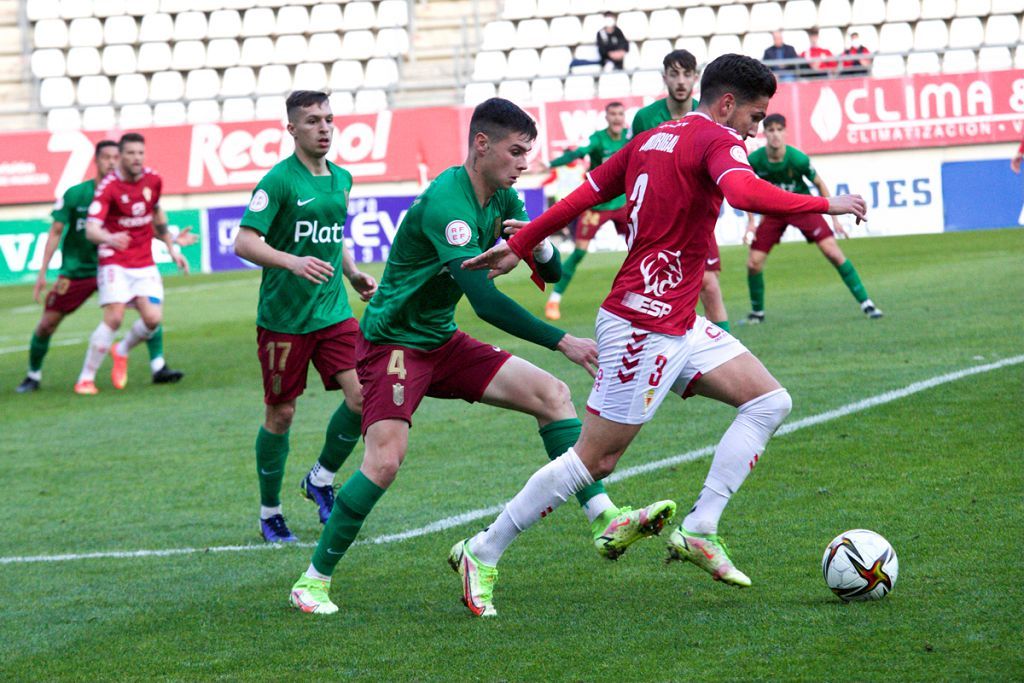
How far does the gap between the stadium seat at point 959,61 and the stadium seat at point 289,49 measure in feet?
44.4

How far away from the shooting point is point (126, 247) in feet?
40.9

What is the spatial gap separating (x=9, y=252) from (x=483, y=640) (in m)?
24.3

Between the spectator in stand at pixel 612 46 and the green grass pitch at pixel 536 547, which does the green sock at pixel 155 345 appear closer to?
the green grass pitch at pixel 536 547

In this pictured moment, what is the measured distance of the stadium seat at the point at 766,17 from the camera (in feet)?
95.4

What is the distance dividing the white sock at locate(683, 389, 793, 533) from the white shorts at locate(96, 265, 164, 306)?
328 inches

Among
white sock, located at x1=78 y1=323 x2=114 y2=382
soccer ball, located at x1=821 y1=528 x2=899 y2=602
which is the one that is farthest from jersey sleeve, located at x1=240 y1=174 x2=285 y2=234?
white sock, located at x1=78 y1=323 x2=114 y2=382

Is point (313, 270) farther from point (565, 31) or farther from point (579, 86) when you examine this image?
point (565, 31)

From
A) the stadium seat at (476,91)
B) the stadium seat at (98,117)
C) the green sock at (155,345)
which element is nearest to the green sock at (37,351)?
the green sock at (155,345)

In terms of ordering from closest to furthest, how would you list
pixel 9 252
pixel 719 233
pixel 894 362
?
pixel 894 362
pixel 719 233
pixel 9 252

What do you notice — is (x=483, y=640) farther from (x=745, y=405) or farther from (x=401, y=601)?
(x=745, y=405)

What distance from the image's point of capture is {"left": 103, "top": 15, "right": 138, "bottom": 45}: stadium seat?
32.5 metres

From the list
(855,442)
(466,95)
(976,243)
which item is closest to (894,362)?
(855,442)

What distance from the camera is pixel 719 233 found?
24312 millimetres

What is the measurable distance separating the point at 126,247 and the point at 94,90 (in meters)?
20.6
